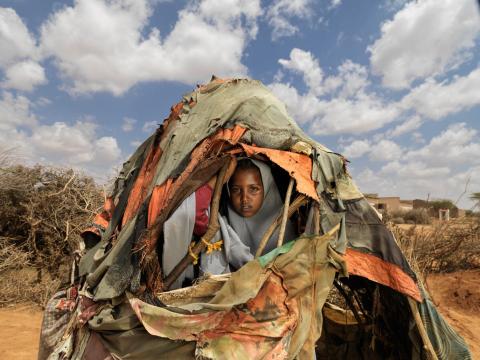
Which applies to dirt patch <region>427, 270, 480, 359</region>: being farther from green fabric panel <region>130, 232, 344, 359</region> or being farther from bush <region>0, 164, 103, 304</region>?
bush <region>0, 164, 103, 304</region>

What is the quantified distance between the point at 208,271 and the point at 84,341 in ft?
3.00

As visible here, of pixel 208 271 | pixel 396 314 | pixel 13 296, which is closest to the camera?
pixel 208 271

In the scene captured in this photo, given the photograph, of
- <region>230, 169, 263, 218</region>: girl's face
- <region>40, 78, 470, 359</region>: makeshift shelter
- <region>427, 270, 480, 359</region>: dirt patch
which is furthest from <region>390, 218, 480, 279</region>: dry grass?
<region>230, 169, 263, 218</region>: girl's face

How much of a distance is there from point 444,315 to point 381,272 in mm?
5683

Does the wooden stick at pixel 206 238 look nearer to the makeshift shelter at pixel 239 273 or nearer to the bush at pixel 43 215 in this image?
the makeshift shelter at pixel 239 273

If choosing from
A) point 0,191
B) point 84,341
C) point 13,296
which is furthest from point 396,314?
point 0,191

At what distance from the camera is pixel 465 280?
8.61 metres

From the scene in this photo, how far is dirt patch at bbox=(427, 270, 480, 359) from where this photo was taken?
6641 mm

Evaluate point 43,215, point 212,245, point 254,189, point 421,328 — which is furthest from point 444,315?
point 43,215

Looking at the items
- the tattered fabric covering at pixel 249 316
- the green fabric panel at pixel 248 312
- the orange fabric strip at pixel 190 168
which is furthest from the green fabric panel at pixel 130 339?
the orange fabric strip at pixel 190 168

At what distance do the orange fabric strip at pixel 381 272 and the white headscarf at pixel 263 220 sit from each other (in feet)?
1.74

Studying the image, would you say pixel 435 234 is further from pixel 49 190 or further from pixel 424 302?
pixel 49 190

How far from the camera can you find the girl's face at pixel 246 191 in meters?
2.85

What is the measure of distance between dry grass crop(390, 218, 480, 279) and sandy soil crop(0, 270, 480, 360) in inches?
11.6
